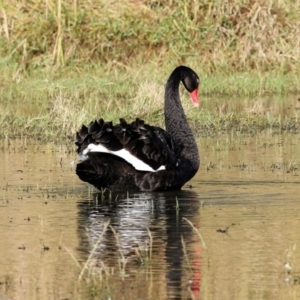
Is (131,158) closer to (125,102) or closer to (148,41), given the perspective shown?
(125,102)

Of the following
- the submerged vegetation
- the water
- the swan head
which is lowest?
the water

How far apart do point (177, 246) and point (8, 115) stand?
8399 mm

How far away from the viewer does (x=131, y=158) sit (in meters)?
10.4

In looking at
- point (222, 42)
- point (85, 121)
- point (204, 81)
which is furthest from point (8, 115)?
point (222, 42)

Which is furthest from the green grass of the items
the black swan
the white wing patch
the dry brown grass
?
the white wing patch

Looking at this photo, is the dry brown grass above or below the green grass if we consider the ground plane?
above

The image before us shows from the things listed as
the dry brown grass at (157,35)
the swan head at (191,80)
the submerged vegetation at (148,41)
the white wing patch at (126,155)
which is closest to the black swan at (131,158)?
the white wing patch at (126,155)

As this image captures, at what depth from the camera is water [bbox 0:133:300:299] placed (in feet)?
22.1

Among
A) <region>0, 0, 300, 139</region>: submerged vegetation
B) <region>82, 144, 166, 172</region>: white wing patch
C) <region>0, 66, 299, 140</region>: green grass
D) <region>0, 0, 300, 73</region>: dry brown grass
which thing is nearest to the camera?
<region>82, 144, 166, 172</region>: white wing patch

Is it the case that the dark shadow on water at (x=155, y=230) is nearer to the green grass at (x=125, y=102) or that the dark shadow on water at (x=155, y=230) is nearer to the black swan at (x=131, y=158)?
the black swan at (x=131, y=158)

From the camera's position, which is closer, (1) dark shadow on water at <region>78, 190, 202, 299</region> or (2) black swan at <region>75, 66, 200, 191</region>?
(1) dark shadow on water at <region>78, 190, 202, 299</region>

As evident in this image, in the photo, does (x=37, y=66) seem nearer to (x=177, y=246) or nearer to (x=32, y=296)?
(x=177, y=246)

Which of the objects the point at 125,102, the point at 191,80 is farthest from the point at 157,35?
the point at 191,80

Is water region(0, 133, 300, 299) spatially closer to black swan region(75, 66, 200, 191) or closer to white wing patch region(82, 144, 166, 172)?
black swan region(75, 66, 200, 191)
